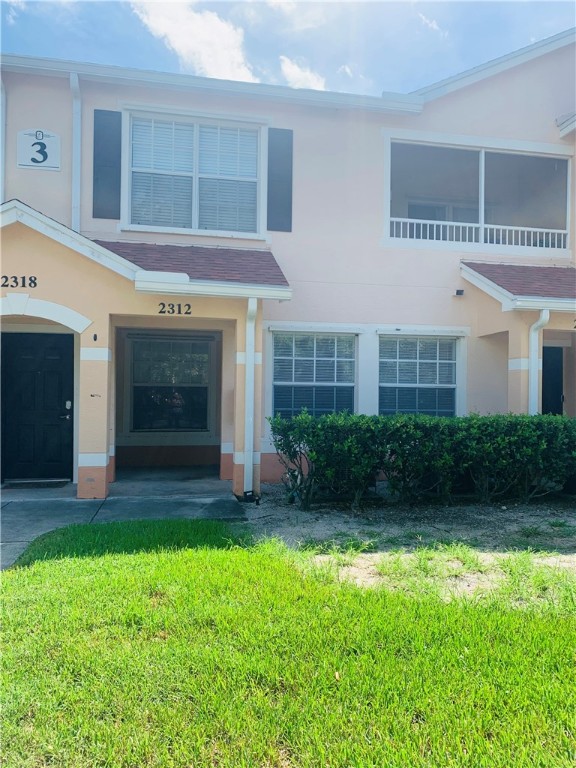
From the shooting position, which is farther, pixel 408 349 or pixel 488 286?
pixel 408 349

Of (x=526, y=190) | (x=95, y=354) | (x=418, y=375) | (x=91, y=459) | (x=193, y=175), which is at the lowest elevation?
(x=91, y=459)

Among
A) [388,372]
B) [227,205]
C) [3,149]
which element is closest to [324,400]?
[388,372]

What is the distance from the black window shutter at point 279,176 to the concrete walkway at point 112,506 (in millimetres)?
4706

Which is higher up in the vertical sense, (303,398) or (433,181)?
(433,181)

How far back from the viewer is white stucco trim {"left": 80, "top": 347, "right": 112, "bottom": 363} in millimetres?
7344

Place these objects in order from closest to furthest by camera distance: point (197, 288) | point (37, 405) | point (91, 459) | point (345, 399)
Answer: point (197, 288), point (91, 459), point (37, 405), point (345, 399)

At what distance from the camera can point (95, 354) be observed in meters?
7.36

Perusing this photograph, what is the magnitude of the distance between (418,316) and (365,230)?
1.84 meters

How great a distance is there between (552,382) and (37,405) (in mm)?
9640

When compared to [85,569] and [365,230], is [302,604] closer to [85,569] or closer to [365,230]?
[85,569]

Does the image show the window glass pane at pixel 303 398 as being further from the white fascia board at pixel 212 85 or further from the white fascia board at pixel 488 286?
the white fascia board at pixel 212 85

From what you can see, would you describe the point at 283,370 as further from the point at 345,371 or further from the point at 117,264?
the point at 117,264

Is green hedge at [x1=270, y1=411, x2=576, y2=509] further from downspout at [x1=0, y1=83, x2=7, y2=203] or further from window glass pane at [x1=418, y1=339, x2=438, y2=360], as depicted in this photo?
downspout at [x1=0, y1=83, x2=7, y2=203]

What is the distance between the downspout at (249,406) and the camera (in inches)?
299
